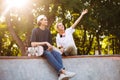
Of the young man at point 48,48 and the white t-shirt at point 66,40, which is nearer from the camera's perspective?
the young man at point 48,48

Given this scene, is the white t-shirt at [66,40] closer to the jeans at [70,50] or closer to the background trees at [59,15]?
the jeans at [70,50]

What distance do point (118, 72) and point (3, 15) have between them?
1206 centimetres

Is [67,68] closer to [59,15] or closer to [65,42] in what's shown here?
[65,42]

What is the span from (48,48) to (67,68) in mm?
743

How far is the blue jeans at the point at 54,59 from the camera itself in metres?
7.26

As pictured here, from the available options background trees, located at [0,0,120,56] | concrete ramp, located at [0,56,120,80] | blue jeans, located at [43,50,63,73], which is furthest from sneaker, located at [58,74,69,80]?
background trees, located at [0,0,120,56]

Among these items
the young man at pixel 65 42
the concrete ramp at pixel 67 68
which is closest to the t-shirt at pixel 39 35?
the concrete ramp at pixel 67 68

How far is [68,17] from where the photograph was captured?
2141 centimetres

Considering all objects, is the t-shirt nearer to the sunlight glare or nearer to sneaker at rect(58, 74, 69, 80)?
sneaker at rect(58, 74, 69, 80)

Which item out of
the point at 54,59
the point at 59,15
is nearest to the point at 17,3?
the point at 59,15

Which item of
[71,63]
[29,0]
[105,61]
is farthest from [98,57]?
[29,0]

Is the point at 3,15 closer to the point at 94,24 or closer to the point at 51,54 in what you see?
the point at 94,24

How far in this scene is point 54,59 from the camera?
7289mm

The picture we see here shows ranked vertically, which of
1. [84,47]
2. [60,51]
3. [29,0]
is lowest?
[84,47]
